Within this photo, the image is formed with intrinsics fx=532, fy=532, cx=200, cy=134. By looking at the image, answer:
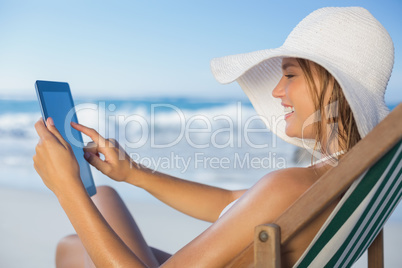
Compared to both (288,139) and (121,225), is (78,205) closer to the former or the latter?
(121,225)

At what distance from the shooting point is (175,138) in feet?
26.4

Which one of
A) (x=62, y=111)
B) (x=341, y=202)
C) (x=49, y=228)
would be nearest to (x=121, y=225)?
(x=62, y=111)

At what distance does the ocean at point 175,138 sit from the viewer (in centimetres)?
686

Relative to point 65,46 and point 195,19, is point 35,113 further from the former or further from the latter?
point 195,19

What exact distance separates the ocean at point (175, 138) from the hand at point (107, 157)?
4.72 metres

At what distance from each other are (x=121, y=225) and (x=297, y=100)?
600mm

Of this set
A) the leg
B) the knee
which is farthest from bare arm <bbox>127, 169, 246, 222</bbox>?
the knee

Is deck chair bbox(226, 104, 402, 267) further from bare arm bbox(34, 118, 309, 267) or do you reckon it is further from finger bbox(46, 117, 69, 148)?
finger bbox(46, 117, 69, 148)

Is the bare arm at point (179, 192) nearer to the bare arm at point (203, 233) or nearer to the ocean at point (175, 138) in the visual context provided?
the bare arm at point (203, 233)

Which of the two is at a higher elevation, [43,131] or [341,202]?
[43,131]

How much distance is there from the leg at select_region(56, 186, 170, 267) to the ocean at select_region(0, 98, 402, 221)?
4.65 m

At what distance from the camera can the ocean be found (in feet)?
22.5

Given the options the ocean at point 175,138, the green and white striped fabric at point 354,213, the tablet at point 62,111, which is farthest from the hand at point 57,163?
the ocean at point 175,138

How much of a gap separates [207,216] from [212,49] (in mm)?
8097
